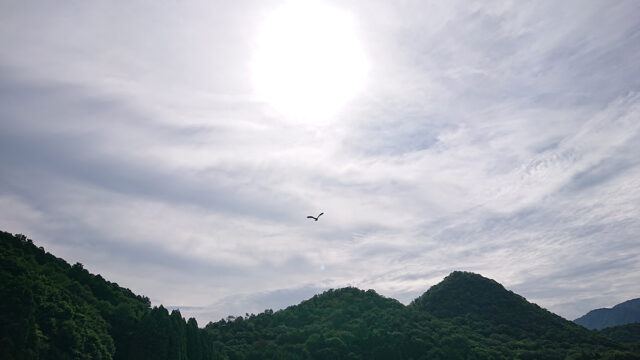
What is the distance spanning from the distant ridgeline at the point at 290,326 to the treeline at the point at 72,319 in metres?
0.12

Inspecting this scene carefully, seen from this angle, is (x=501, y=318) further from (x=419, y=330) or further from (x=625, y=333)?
(x=625, y=333)

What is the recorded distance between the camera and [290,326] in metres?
149

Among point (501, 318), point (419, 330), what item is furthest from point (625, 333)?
point (419, 330)

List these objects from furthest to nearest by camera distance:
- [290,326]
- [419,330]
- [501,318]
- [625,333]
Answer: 1. [625,333]
2. [501,318]
3. [290,326]
4. [419,330]

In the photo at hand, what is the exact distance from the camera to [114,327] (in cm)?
6644

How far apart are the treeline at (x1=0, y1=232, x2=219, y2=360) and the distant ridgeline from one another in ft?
0.40

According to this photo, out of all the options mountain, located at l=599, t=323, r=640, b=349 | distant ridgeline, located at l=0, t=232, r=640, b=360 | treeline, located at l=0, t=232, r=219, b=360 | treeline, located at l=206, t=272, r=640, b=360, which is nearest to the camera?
treeline, located at l=0, t=232, r=219, b=360

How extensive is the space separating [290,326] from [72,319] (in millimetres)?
104917

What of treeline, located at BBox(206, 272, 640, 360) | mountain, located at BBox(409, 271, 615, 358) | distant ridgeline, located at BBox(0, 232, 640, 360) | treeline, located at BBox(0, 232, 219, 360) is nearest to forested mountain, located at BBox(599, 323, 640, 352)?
distant ridgeline, located at BBox(0, 232, 640, 360)

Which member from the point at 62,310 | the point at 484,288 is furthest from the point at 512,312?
the point at 62,310

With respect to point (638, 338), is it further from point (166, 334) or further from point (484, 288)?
point (166, 334)

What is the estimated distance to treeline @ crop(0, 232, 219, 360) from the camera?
43344mm

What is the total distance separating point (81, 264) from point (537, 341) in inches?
5013

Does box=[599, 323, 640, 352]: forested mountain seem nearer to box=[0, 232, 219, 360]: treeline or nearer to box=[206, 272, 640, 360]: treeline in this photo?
box=[206, 272, 640, 360]: treeline
